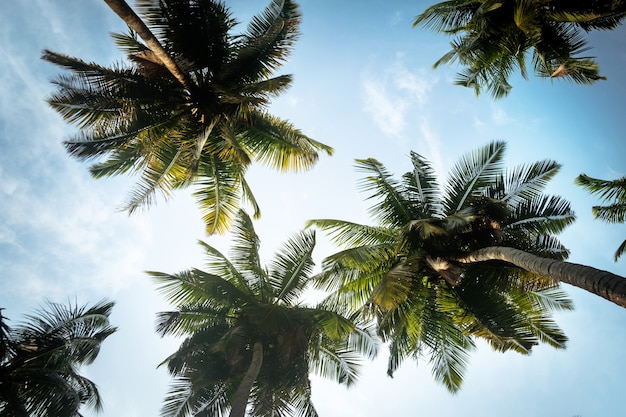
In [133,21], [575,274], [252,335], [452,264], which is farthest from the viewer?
[252,335]

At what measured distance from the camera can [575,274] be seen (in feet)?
21.6

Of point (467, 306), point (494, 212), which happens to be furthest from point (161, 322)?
point (494, 212)

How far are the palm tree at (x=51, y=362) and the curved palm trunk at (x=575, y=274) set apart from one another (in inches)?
452

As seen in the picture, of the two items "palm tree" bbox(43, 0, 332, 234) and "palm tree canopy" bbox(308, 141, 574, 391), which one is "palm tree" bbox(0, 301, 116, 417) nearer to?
"palm tree" bbox(43, 0, 332, 234)

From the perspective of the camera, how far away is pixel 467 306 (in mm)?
10438

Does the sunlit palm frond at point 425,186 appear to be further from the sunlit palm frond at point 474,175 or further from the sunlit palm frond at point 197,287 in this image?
the sunlit palm frond at point 197,287

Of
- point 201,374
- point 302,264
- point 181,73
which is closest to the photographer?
point 181,73

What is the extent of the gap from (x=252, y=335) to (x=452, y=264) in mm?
6190

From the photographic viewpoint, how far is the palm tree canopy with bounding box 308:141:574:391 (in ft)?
31.8

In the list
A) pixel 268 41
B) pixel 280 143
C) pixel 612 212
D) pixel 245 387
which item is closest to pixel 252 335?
pixel 245 387

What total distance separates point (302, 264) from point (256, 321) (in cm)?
249

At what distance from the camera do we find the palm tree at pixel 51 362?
35.4ft

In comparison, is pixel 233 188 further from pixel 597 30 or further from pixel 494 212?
pixel 597 30

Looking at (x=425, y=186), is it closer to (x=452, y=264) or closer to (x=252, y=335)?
(x=452, y=264)
